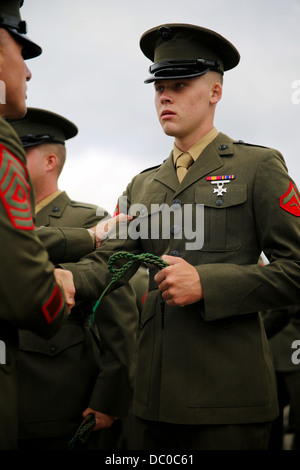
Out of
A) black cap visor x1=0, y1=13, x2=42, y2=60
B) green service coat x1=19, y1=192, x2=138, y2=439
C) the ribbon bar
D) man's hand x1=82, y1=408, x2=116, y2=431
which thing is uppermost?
black cap visor x1=0, y1=13, x2=42, y2=60

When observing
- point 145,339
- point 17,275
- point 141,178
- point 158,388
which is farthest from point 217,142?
point 17,275

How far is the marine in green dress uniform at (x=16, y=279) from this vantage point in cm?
187

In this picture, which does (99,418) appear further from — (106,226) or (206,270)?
(206,270)

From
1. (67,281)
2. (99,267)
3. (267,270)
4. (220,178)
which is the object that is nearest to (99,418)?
(99,267)

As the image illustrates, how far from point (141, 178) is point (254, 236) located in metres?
0.96

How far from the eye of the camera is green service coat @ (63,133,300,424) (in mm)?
2586

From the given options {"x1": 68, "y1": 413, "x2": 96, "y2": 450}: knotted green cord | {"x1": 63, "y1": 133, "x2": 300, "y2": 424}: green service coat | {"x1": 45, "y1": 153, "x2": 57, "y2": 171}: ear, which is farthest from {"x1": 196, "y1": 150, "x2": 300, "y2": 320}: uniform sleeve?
{"x1": 45, "y1": 153, "x2": 57, "y2": 171}: ear

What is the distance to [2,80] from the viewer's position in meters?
2.46

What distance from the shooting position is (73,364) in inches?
148

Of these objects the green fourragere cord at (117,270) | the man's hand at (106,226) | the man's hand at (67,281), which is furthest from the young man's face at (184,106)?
the man's hand at (67,281)

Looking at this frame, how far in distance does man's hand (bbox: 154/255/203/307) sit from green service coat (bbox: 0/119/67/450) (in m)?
0.61

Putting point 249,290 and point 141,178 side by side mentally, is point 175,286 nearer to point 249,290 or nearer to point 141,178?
point 249,290

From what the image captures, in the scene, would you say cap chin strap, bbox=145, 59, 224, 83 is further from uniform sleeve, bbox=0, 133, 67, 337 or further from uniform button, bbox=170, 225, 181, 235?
uniform sleeve, bbox=0, 133, 67, 337

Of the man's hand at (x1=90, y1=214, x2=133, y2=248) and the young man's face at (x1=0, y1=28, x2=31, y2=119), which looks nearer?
the young man's face at (x1=0, y1=28, x2=31, y2=119)
